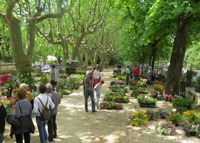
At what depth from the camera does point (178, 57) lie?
8.97 meters

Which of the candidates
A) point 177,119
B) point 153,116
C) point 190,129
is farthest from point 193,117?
point 153,116

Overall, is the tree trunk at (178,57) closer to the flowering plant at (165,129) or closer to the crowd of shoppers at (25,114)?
the flowering plant at (165,129)

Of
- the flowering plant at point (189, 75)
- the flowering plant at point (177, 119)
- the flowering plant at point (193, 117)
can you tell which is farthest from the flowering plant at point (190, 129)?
the flowering plant at point (189, 75)

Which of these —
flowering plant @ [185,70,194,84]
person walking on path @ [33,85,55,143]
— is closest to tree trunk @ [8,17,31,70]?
person walking on path @ [33,85,55,143]

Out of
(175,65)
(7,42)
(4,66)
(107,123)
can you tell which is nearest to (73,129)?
(107,123)

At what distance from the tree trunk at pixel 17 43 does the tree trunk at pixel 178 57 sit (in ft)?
28.9

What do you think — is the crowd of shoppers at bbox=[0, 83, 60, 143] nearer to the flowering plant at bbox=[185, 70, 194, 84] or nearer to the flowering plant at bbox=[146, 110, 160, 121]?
the flowering plant at bbox=[146, 110, 160, 121]

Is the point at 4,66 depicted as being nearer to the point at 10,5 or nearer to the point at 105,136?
the point at 10,5

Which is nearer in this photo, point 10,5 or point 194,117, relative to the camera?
point 194,117

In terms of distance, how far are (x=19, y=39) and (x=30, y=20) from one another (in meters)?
1.46

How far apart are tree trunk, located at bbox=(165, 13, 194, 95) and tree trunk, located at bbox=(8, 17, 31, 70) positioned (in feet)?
28.9

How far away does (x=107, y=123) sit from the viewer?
5.79m

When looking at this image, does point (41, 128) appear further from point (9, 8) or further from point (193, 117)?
point (9, 8)

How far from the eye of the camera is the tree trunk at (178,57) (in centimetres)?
870
